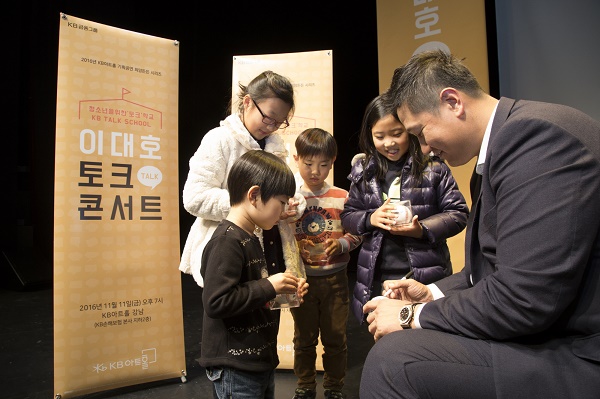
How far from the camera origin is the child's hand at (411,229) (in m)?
1.87

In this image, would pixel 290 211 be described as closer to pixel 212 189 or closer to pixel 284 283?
pixel 212 189

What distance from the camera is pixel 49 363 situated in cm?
309

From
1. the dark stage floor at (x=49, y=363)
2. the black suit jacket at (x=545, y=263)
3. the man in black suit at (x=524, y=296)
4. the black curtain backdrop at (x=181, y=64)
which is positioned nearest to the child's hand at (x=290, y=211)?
the man in black suit at (x=524, y=296)

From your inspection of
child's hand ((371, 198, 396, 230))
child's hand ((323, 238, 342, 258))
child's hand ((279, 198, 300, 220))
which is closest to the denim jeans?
child's hand ((279, 198, 300, 220))

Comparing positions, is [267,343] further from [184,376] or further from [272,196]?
[184,376]

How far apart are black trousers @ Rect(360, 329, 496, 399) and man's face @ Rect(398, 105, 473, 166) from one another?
53 centimetres

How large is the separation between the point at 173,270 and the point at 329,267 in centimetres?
104

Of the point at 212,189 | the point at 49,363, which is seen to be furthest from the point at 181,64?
the point at 212,189

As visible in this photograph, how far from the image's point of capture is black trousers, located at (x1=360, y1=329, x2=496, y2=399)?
1.01 metres

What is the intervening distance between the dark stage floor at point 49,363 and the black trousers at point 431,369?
1566mm

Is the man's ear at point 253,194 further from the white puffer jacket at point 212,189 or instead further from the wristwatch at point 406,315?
the wristwatch at point 406,315

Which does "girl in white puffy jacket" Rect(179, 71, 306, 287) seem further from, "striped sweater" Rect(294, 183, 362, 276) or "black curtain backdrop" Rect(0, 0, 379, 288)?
"black curtain backdrop" Rect(0, 0, 379, 288)

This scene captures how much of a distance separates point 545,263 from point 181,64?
6717 mm

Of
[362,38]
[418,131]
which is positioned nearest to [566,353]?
[418,131]
